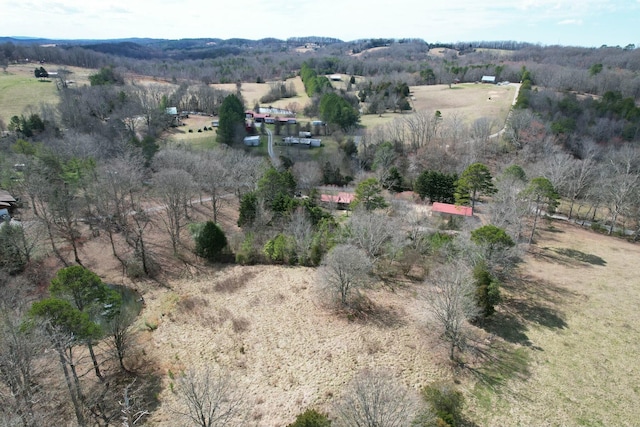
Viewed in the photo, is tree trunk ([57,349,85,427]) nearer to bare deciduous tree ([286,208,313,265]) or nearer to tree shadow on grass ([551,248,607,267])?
bare deciduous tree ([286,208,313,265])

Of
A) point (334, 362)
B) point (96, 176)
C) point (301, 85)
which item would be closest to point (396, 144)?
point (96, 176)

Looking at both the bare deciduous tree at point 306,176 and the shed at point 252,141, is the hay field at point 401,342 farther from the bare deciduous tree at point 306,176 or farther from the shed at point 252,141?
the shed at point 252,141

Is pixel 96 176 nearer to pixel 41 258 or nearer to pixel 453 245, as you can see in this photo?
pixel 41 258

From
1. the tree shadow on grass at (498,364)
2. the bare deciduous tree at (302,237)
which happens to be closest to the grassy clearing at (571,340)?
the tree shadow on grass at (498,364)

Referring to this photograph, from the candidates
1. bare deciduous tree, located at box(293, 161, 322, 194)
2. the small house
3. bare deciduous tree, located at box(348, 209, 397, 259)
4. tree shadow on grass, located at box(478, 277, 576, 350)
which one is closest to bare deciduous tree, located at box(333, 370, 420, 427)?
tree shadow on grass, located at box(478, 277, 576, 350)

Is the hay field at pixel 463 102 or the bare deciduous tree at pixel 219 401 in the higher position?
the hay field at pixel 463 102

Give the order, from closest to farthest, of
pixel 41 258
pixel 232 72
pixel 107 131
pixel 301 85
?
pixel 41 258
pixel 107 131
pixel 301 85
pixel 232 72

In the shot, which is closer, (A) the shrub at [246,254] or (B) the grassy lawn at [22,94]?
(A) the shrub at [246,254]
